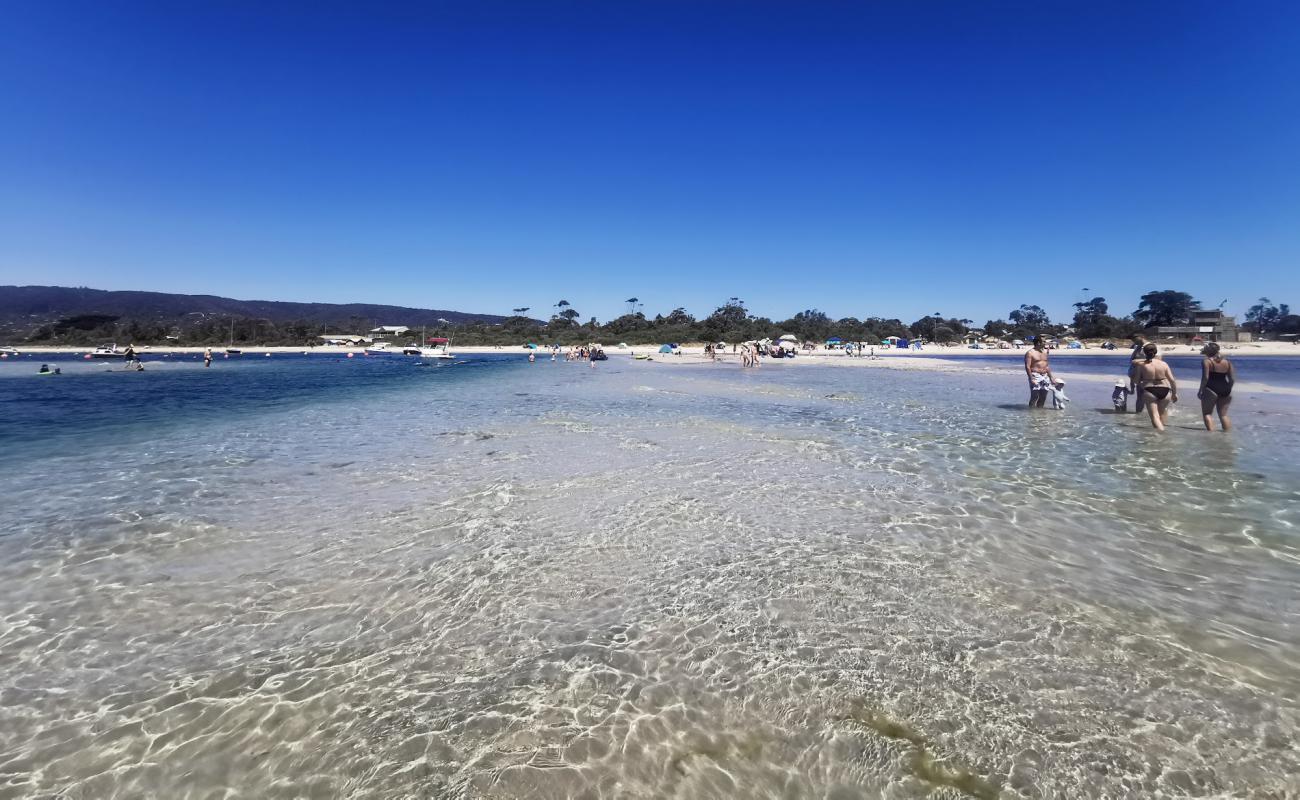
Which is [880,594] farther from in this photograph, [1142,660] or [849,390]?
[849,390]

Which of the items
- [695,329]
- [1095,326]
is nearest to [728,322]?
[695,329]

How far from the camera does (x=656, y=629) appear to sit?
4473 mm

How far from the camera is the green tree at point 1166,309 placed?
122438 millimetres

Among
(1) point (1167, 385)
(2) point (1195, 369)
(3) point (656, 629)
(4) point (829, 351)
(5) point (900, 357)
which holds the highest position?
(1) point (1167, 385)

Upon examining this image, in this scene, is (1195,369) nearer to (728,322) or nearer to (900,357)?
(900,357)

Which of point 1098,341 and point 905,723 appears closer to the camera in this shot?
point 905,723

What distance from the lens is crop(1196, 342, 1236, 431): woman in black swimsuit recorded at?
12.6m

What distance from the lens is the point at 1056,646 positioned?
4.08 metres

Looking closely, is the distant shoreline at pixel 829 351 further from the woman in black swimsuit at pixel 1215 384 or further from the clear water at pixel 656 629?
the clear water at pixel 656 629

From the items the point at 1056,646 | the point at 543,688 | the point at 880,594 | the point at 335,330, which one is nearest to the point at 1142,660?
the point at 1056,646

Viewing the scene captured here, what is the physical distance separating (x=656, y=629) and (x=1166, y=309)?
166208mm

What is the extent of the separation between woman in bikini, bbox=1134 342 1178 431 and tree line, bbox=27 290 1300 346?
96147 mm

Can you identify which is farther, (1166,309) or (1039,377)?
(1166,309)

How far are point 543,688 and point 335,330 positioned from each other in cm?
20017
